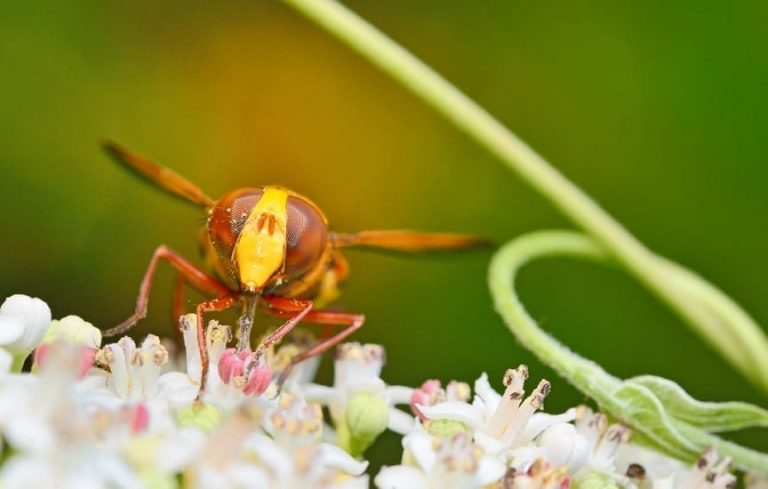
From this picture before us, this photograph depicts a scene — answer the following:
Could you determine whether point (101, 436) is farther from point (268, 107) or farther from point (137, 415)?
point (268, 107)

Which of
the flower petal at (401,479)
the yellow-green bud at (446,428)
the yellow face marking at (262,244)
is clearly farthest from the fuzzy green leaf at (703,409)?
the yellow face marking at (262,244)

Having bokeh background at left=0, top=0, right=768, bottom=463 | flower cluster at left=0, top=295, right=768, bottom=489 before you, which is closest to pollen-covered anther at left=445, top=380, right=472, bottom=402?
flower cluster at left=0, top=295, right=768, bottom=489

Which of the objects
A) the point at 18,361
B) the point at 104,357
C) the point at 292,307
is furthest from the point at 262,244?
the point at 18,361

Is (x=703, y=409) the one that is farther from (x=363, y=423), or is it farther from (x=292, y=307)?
(x=292, y=307)

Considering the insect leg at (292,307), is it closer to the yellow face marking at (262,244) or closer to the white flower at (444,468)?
the yellow face marking at (262,244)

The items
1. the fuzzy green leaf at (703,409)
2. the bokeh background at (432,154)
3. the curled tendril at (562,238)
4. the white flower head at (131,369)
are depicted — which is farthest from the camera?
the bokeh background at (432,154)

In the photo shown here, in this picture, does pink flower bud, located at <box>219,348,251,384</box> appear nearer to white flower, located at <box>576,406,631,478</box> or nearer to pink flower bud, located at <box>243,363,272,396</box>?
pink flower bud, located at <box>243,363,272,396</box>

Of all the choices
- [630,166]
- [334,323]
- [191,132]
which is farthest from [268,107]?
[334,323]
